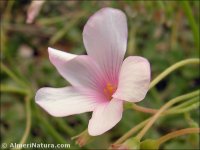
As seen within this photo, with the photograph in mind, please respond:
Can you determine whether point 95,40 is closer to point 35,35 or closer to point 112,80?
point 112,80

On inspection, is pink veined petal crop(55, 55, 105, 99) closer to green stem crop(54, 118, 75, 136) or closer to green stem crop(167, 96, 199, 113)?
green stem crop(167, 96, 199, 113)

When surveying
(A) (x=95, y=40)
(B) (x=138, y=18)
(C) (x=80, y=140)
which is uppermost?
(A) (x=95, y=40)

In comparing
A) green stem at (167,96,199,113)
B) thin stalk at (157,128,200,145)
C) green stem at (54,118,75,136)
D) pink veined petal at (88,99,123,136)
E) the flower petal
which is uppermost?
the flower petal

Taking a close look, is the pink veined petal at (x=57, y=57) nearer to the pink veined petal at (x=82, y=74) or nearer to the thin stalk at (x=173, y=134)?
the pink veined petal at (x=82, y=74)

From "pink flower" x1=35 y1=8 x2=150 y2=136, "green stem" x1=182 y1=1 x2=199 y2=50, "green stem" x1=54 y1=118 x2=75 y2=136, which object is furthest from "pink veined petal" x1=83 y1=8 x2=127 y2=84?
"green stem" x1=54 y1=118 x2=75 y2=136

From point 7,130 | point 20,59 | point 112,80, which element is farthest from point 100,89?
point 20,59

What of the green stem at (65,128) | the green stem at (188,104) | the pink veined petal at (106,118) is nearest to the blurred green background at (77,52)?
the green stem at (65,128)
